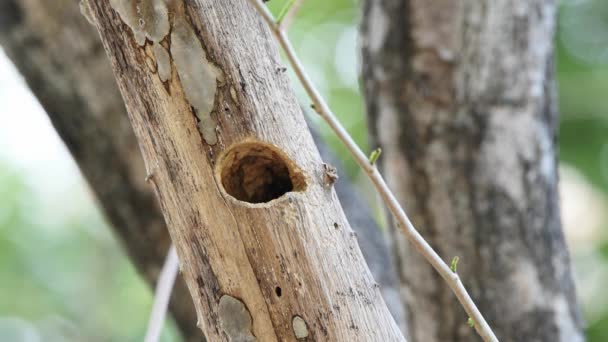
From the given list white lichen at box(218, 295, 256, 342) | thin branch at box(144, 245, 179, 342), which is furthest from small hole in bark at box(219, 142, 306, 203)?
thin branch at box(144, 245, 179, 342)

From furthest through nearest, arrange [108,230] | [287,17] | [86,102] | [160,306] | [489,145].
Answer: [108,230] → [86,102] → [489,145] → [160,306] → [287,17]

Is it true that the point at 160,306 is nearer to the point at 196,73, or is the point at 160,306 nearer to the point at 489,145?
the point at 196,73

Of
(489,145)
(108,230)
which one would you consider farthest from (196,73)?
(108,230)

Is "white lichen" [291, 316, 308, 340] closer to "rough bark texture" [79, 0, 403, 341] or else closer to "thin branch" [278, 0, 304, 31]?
"rough bark texture" [79, 0, 403, 341]

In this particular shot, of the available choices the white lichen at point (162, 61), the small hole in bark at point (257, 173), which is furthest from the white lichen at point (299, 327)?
the white lichen at point (162, 61)

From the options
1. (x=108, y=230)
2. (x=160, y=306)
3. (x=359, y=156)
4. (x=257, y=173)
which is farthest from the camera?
(x=108, y=230)
